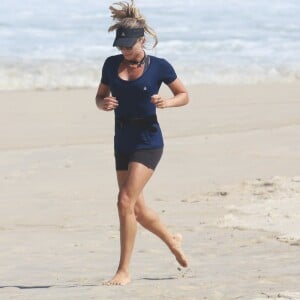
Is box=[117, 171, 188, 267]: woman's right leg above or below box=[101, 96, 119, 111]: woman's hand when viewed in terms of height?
below

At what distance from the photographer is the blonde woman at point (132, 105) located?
6.23 metres

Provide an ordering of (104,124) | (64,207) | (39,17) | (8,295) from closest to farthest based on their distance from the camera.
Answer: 1. (8,295)
2. (64,207)
3. (104,124)
4. (39,17)

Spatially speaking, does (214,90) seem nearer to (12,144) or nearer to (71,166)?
(12,144)

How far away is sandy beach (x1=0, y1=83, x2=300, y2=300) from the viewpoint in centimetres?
641

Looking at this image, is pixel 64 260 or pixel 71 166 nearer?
pixel 64 260

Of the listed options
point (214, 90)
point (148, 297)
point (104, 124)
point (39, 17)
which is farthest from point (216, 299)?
point (39, 17)

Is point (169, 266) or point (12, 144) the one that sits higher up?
point (169, 266)

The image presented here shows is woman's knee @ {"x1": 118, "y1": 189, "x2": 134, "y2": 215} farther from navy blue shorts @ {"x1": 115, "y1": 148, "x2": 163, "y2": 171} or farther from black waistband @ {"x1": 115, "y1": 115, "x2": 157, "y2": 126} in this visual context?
black waistband @ {"x1": 115, "y1": 115, "x2": 157, "y2": 126}

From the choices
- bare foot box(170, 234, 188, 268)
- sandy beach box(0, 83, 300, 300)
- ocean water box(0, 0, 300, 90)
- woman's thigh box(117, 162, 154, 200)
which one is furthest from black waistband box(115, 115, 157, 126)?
ocean water box(0, 0, 300, 90)

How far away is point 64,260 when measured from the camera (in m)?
7.43

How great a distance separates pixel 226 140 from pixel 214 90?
233 inches

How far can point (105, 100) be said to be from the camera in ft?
20.4

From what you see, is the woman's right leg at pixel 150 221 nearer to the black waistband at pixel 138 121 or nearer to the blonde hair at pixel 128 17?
the black waistband at pixel 138 121

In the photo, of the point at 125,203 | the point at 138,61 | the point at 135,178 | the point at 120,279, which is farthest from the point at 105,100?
the point at 120,279
